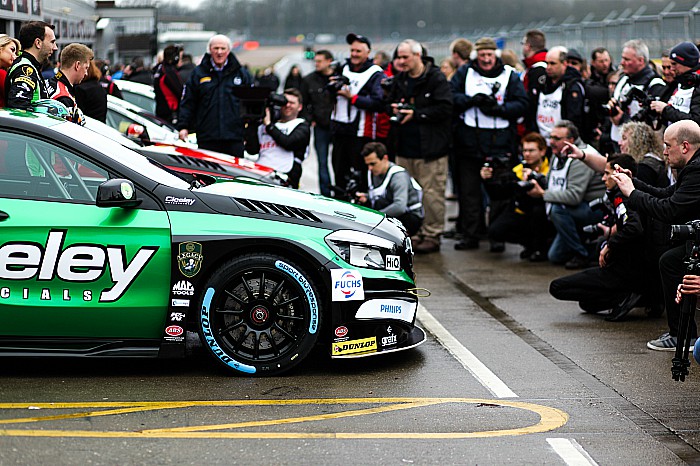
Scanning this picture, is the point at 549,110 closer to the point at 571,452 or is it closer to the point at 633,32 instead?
the point at 633,32

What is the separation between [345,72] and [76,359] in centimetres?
649

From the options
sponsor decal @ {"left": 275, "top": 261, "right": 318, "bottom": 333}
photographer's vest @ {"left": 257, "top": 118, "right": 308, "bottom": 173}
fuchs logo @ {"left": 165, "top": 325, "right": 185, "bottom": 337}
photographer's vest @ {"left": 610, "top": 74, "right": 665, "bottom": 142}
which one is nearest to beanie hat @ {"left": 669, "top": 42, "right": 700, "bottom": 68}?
photographer's vest @ {"left": 610, "top": 74, "right": 665, "bottom": 142}

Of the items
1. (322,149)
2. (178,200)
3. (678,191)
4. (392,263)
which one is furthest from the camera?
(322,149)

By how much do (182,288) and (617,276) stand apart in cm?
375

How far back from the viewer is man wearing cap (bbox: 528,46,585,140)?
12.1m

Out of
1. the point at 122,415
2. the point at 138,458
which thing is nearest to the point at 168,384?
the point at 122,415

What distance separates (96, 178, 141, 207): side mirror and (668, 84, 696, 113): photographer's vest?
17.5 feet

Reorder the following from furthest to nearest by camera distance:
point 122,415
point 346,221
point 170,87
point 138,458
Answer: point 170,87, point 346,221, point 122,415, point 138,458

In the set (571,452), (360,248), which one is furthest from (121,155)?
(571,452)

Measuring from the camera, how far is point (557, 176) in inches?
436

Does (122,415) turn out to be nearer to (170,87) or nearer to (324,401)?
→ (324,401)

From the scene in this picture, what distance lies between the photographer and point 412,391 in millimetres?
6312

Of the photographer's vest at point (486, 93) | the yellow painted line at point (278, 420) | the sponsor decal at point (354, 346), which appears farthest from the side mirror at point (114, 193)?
the photographer's vest at point (486, 93)

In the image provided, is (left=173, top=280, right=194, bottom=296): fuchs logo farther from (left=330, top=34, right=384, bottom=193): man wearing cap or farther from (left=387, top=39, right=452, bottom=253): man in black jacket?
(left=330, top=34, right=384, bottom=193): man wearing cap
